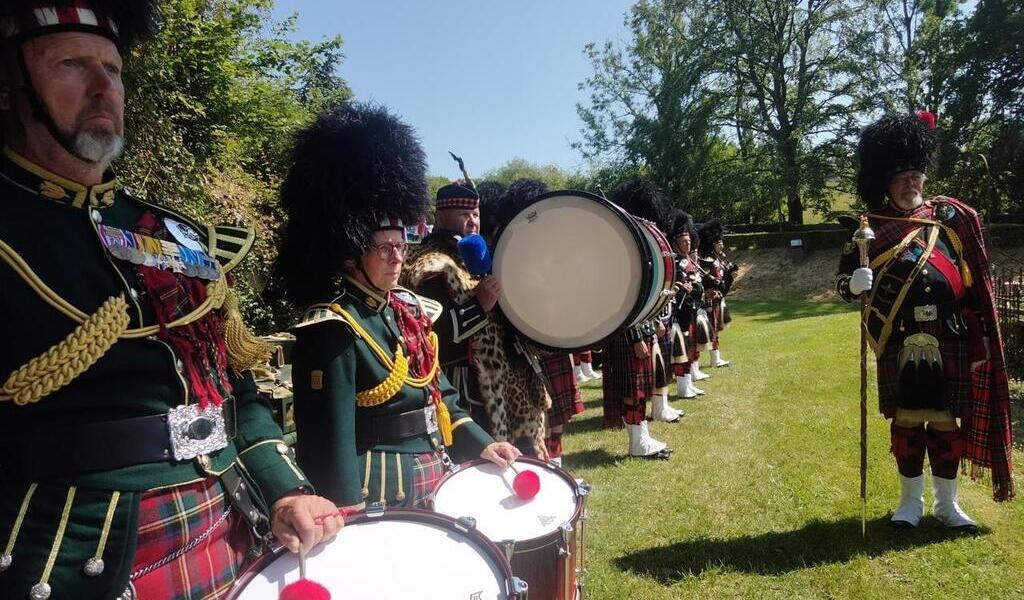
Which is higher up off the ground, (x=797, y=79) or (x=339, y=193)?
(x=797, y=79)

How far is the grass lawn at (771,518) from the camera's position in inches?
123

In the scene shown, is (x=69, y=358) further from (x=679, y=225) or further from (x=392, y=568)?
(x=679, y=225)

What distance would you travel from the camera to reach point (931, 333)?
11.2ft

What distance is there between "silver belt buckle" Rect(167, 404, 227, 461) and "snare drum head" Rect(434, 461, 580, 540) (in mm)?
686

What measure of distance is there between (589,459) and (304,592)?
4411 mm

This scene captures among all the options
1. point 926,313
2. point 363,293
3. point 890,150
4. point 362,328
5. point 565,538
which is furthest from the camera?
point 890,150

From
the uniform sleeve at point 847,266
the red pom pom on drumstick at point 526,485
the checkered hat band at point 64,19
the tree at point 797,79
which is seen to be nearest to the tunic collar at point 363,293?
the red pom pom on drumstick at point 526,485

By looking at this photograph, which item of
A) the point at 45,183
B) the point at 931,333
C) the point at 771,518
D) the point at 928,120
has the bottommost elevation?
the point at 771,518

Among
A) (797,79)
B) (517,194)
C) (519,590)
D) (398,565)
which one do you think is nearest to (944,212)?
(517,194)

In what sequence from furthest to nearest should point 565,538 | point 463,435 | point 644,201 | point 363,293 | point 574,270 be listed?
point 644,201 → point 574,270 → point 463,435 → point 363,293 → point 565,538

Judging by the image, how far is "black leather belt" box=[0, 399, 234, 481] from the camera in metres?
1.08

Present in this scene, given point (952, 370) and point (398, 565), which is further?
point (952, 370)

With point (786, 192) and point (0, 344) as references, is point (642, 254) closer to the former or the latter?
point (0, 344)

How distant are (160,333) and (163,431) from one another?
21cm
